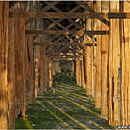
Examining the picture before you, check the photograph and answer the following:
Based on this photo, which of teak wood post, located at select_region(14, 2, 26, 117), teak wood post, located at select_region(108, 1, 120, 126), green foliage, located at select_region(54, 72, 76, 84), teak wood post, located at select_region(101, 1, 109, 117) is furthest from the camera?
green foliage, located at select_region(54, 72, 76, 84)

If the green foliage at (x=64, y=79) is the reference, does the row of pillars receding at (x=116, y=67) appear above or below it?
above

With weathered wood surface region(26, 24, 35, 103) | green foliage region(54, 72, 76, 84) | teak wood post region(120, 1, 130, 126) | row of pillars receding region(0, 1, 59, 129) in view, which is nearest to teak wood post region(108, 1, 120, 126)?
teak wood post region(120, 1, 130, 126)

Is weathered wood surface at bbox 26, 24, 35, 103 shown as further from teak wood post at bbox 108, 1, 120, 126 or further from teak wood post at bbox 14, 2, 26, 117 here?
teak wood post at bbox 108, 1, 120, 126

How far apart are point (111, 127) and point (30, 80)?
19.5 ft

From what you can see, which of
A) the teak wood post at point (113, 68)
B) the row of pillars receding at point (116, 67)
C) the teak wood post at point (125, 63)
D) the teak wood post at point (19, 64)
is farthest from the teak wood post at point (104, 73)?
the teak wood post at point (19, 64)

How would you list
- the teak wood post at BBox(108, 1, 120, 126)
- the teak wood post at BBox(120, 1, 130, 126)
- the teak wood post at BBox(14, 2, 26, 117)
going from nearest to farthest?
the teak wood post at BBox(120, 1, 130, 126) → the teak wood post at BBox(108, 1, 120, 126) → the teak wood post at BBox(14, 2, 26, 117)

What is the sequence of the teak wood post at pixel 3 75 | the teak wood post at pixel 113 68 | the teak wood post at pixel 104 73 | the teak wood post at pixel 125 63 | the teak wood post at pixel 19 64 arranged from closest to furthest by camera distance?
the teak wood post at pixel 3 75, the teak wood post at pixel 125 63, the teak wood post at pixel 113 68, the teak wood post at pixel 19 64, the teak wood post at pixel 104 73

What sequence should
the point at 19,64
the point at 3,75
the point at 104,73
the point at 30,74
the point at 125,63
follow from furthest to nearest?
the point at 30,74, the point at 104,73, the point at 19,64, the point at 125,63, the point at 3,75

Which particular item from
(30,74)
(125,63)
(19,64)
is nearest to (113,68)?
(125,63)

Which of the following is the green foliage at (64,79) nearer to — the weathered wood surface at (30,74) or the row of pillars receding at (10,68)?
the weathered wood surface at (30,74)

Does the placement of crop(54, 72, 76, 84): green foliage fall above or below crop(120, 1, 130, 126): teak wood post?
below

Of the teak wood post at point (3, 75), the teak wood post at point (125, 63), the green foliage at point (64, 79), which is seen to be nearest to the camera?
the teak wood post at point (3, 75)

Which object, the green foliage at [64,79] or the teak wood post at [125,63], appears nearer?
the teak wood post at [125,63]

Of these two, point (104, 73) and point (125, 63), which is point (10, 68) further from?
point (104, 73)
